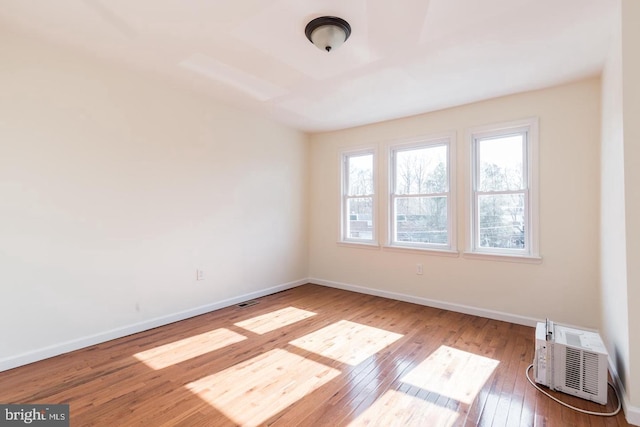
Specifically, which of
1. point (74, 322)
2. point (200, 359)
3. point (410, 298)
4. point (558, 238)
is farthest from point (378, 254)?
point (74, 322)

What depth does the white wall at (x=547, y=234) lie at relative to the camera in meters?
3.01

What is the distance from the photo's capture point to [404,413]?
6.10ft

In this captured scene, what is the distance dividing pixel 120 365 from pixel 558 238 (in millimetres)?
4322

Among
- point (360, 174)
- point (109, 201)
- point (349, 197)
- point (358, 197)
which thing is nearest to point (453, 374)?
point (358, 197)

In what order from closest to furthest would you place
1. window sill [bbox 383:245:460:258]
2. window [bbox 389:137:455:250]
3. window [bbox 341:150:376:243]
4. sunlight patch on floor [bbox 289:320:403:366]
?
sunlight patch on floor [bbox 289:320:403:366] < window sill [bbox 383:245:460:258] < window [bbox 389:137:455:250] < window [bbox 341:150:376:243]

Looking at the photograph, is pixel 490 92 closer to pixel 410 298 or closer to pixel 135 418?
pixel 410 298

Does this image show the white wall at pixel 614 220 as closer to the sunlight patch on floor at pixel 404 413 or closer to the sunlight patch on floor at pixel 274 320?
the sunlight patch on floor at pixel 404 413

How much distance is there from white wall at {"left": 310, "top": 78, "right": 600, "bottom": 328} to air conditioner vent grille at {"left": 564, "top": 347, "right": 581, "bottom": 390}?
1.31 metres

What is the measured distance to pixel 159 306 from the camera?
129 inches

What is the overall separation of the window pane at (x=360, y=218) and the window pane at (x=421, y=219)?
44cm

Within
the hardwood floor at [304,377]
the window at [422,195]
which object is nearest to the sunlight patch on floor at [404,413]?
the hardwood floor at [304,377]

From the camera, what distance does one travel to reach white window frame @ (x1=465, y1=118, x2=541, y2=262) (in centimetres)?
328

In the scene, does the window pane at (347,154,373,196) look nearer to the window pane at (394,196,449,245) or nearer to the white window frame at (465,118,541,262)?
the window pane at (394,196,449,245)

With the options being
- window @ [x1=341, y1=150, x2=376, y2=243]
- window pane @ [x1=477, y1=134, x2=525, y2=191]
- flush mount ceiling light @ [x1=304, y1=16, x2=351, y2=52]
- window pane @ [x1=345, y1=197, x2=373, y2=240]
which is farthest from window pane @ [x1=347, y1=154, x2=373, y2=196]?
flush mount ceiling light @ [x1=304, y1=16, x2=351, y2=52]
